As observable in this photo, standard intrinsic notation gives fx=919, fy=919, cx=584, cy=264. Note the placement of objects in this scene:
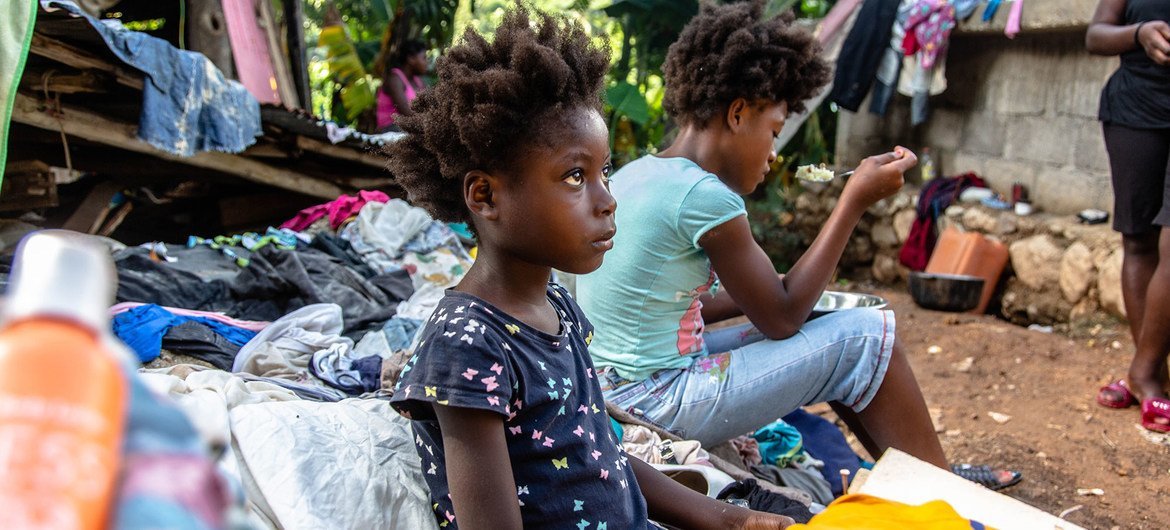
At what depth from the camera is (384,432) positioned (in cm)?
193

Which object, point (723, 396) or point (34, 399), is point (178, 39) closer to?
point (723, 396)

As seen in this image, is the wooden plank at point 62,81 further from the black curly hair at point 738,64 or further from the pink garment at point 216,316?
the black curly hair at point 738,64

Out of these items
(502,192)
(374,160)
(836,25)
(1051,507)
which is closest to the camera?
(502,192)

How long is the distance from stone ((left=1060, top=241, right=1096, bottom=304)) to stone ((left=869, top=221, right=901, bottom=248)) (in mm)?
1628

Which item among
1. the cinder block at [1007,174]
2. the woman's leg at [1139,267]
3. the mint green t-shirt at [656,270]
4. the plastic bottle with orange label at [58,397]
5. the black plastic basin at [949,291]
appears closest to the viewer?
the plastic bottle with orange label at [58,397]

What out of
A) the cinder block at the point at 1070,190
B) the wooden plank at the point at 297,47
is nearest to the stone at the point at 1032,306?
the cinder block at the point at 1070,190

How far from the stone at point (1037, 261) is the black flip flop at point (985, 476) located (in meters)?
2.55

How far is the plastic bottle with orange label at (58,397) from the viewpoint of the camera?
424mm

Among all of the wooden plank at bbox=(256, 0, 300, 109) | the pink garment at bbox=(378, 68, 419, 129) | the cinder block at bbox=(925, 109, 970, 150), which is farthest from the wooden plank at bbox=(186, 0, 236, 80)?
the cinder block at bbox=(925, 109, 970, 150)

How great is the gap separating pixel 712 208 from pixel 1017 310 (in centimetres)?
396

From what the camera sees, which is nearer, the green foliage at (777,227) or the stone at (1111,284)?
the stone at (1111,284)

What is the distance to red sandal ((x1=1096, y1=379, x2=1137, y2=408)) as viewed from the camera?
359cm

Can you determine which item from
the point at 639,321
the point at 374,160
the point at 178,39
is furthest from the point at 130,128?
the point at 639,321

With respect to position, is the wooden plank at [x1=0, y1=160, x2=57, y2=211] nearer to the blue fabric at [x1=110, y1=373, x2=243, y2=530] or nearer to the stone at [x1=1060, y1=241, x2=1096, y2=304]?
the blue fabric at [x1=110, y1=373, x2=243, y2=530]
